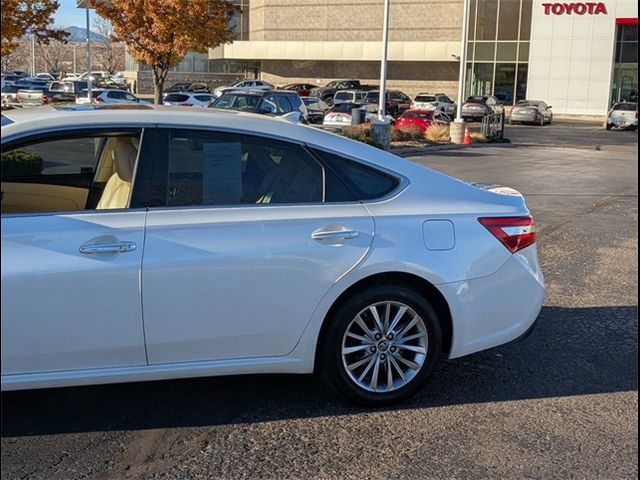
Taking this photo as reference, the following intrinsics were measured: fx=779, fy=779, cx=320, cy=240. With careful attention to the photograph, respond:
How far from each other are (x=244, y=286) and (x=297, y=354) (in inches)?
19.2

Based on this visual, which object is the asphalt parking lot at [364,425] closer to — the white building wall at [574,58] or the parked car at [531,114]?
the parked car at [531,114]

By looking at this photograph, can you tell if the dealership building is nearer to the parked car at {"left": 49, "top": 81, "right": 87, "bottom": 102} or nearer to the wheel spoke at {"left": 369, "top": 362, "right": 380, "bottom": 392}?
the parked car at {"left": 49, "top": 81, "right": 87, "bottom": 102}

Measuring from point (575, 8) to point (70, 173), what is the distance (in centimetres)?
5096

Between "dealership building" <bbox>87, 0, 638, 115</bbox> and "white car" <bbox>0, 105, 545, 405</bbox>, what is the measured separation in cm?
4911

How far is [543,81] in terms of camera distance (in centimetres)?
5241

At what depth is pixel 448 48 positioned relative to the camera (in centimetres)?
5928

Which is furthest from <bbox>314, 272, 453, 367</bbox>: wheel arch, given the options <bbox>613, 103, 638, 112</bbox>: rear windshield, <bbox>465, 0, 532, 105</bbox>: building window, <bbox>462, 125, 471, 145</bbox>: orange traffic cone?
<bbox>465, 0, 532, 105</bbox>: building window

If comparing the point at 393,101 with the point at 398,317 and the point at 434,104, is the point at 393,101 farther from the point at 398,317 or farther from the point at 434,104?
the point at 398,317

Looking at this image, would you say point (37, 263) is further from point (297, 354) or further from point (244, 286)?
point (297, 354)

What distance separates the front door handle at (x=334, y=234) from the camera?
3.97 meters

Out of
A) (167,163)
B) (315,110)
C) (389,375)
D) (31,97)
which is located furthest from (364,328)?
(31,97)

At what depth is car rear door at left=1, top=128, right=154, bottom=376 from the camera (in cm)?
355

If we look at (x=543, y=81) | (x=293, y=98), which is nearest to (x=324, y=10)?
(x=543, y=81)

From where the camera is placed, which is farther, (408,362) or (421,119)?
(421,119)
